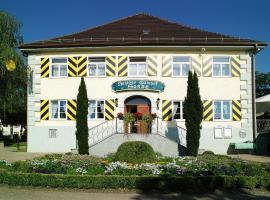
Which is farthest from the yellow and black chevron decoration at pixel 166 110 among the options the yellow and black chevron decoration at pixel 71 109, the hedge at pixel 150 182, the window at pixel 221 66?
the hedge at pixel 150 182


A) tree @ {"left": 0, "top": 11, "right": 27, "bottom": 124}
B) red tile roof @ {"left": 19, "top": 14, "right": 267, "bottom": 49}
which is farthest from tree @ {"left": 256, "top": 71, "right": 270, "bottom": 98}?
tree @ {"left": 0, "top": 11, "right": 27, "bottom": 124}

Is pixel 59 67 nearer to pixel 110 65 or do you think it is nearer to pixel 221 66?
pixel 110 65

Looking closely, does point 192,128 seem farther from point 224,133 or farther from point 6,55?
point 6,55

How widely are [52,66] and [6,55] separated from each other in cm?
327

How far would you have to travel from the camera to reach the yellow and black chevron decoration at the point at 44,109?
75.9ft

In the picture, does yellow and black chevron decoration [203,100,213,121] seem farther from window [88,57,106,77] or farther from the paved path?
the paved path

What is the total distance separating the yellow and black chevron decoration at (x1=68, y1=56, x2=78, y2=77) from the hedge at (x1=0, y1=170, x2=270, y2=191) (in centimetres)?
1321

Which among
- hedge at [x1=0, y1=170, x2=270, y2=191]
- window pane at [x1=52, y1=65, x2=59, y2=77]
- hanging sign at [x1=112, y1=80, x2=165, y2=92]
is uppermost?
window pane at [x1=52, y1=65, x2=59, y2=77]

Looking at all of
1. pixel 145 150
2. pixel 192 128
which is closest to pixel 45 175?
pixel 145 150

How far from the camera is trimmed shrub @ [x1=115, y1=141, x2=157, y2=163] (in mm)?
13484

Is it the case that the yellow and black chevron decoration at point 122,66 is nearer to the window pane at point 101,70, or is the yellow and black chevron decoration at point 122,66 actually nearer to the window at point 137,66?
the window at point 137,66

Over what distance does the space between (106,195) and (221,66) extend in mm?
15468

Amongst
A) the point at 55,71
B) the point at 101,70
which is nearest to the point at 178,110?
the point at 101,70

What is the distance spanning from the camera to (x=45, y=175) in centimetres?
1058
